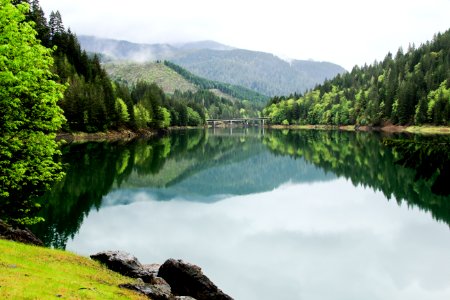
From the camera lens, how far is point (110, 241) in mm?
38562

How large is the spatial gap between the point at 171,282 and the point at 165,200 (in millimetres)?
38113

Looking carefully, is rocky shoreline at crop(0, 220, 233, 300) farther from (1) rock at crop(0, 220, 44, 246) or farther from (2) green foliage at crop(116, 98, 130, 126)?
(2) green foliage at crop(116, 98, 130, 126)

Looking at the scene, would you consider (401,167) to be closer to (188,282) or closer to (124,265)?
(188,282)

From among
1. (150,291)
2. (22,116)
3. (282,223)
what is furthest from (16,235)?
(282,223)

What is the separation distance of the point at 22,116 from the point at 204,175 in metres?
66.9

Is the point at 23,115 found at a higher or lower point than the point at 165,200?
higher

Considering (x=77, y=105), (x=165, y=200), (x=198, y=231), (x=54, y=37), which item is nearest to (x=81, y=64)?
(x=54, y=37)

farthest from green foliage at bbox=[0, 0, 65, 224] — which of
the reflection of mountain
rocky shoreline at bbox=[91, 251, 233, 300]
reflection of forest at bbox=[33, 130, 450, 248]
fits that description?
the reflection of mountain

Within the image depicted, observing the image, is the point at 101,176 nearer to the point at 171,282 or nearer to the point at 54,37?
the point at 171,282

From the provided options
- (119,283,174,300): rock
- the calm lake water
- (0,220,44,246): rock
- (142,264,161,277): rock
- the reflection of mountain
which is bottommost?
the reflection of mountain

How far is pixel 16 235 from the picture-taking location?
89.0 ft

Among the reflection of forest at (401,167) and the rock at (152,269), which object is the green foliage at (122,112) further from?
the rock at (152,269)

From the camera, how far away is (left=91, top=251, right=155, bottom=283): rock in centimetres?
2555

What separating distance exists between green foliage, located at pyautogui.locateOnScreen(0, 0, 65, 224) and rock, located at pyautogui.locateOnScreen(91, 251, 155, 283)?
558cm
